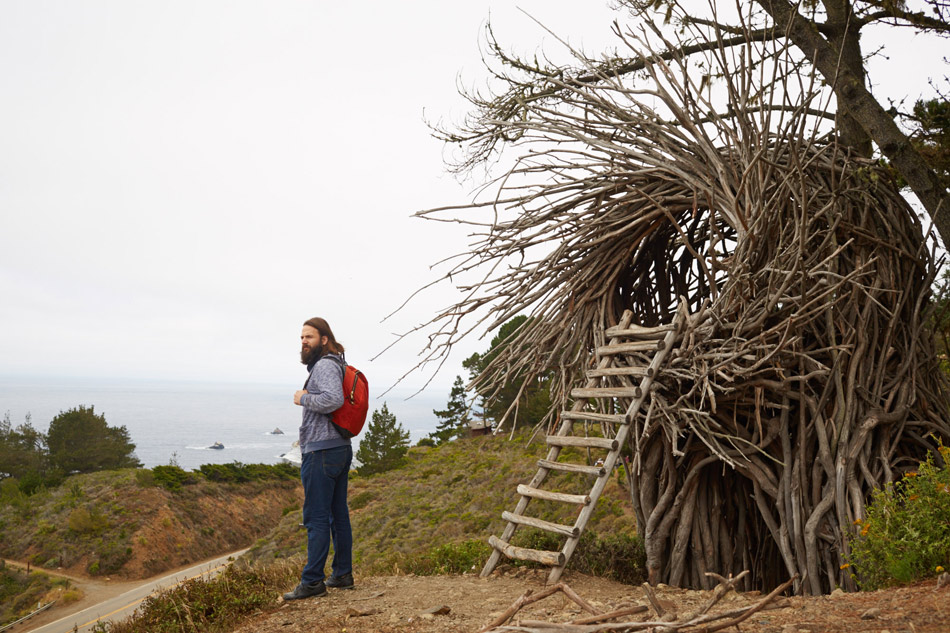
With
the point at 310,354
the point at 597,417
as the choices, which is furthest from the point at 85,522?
the point at 597,417

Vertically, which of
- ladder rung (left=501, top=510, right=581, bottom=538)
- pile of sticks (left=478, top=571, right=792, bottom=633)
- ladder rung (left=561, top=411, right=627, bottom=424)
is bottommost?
ladder rung (left=501, top=510, right=581, bottom=538)

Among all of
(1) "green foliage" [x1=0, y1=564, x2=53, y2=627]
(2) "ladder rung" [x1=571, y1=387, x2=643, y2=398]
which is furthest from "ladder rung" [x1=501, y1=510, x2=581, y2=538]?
(1) "green foliage" [x1=0, y1=564, x2=53, y2=627]

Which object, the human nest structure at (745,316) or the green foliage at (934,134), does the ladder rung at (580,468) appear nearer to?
the human nest structure at (745,316)

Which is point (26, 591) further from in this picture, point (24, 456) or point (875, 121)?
point (875, 121)

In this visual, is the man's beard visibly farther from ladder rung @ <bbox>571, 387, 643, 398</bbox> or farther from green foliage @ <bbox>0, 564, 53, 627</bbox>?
green foliage @ <bbox>0, 564, 53, 627</bbox>

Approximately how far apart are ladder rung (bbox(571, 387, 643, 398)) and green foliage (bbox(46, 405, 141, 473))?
39.1m

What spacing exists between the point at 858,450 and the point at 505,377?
290 centimetres

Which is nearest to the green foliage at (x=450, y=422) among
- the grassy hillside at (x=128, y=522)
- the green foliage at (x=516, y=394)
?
the green foliage at (x=516, y=394)

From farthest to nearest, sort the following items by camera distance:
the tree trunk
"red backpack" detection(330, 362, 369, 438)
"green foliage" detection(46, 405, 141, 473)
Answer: "green foliage" detection(46, 405, 141, 473) < the tree trunk < "red backpack" detection(330, 362, 369, 438)

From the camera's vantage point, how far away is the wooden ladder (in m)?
5.18

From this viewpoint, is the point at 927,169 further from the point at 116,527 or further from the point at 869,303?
the point at 116,527

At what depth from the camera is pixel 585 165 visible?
6332 millimetres

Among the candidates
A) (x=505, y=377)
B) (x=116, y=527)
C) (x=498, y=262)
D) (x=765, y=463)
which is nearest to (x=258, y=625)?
(x=505, y=377)

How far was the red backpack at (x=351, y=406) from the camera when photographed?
5.11 meters
